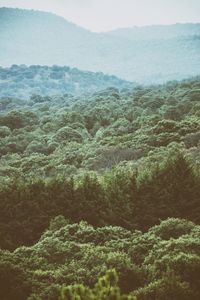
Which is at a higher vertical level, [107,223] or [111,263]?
[107,223]

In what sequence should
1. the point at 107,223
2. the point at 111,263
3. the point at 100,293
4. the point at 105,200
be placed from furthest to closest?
the point at 105,200 < the point at 107,223 < the point at 111,263 < the point at 100,293

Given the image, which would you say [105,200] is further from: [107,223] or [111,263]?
[111,263]

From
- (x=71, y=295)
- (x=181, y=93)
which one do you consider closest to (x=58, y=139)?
(x=181, y=93)

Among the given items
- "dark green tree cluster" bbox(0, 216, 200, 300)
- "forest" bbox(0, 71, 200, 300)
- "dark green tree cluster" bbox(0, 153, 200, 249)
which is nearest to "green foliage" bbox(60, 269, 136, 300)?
"forest" bbox(0, 71, 200, 300)

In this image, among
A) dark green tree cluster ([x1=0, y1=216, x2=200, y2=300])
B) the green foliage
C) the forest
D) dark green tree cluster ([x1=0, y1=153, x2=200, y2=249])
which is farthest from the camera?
dark green tree cluster ([x1=0, y1=153, x2=200, y2=249])

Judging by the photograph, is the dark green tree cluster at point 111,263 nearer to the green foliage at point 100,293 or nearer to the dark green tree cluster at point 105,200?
the dark green tree cluster at point 105,200

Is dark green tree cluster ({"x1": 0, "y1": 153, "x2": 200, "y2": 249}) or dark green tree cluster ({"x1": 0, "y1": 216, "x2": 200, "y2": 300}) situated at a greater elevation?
dark green tree cluster ({"x1": 0, "y1": 153, "x2": 200, "y2": 249})

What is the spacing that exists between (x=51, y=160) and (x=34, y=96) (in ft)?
276

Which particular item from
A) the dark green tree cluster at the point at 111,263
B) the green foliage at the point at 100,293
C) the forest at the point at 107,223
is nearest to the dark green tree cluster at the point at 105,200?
the forest at the point at 107,223

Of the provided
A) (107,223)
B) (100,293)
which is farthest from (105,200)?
(100,293)

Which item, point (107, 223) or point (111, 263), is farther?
point (107, 223)

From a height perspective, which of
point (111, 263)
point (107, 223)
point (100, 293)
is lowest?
point (111, 263)

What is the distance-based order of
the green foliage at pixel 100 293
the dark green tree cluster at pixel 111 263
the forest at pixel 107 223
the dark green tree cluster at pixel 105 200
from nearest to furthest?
the green foliage at pixel 100 293
the dark green tree cluster at pixel 111 263
the forest at pixel 107 223
the dark green tree cluster at pixel 105 200

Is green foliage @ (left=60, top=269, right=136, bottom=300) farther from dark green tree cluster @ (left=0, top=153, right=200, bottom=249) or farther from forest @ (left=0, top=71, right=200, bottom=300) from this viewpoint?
dark green tree cluster @ (left=0, top=153, right=200, bottom=249)
